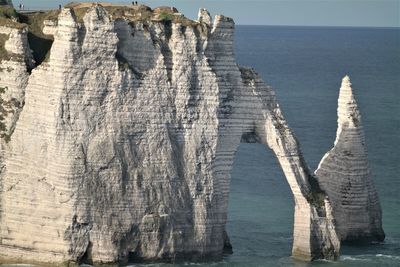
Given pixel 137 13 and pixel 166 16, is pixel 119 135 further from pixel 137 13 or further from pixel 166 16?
pixel 137 13

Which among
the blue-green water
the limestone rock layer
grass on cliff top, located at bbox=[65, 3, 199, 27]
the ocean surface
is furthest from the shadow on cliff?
the blue-green water

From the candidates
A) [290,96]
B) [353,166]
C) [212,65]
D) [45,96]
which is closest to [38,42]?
[45,96]

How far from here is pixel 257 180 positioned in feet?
253

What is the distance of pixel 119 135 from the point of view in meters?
59.8

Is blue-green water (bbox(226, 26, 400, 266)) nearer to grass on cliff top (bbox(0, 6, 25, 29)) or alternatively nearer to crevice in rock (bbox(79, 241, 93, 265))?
crevice in rock (bbox(79, 241, 93, 265))

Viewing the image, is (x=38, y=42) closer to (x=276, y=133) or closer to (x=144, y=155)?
(x=144, y=155)

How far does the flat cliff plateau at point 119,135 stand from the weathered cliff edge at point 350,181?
149 inches

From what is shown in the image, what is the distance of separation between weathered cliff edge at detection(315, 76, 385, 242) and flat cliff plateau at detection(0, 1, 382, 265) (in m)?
3.79

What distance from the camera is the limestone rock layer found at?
5931cm

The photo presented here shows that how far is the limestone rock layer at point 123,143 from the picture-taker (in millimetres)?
59312

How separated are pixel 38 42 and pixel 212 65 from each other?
695 cm

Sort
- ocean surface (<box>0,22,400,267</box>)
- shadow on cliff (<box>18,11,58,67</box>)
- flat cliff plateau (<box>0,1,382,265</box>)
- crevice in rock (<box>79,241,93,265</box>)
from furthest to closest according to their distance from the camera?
ocean surface (<box>0,22,400,267</box>) → shadow on cliff (<box>18,11,58,67</box>) → crevice in rock (<box>79,241,93,265</box>) → flat cliff plateau (<box>0,1,382,265</box>)

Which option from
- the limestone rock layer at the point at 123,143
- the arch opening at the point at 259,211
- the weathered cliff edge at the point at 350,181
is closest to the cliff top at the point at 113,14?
the limestone rock layer at the point at 123,143

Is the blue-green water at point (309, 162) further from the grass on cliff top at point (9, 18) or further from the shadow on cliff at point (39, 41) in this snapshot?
the grass on cliff top at point (9, 18)
